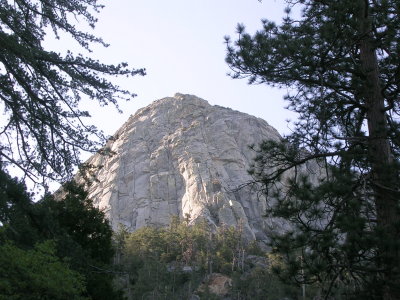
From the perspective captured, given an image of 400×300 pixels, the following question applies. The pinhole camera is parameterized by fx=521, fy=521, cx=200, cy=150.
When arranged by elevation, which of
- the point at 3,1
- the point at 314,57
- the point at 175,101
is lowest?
the point at 314,57

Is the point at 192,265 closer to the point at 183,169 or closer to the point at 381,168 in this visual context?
the point at 183,169

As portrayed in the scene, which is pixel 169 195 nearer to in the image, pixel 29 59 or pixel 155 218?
pixel 155 218

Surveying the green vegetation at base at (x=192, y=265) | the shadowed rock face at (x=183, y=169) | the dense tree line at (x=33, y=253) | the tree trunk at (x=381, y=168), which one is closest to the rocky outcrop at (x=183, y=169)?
the shadowed rock face at (x=183, y=169)

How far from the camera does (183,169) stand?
84438 millimetres

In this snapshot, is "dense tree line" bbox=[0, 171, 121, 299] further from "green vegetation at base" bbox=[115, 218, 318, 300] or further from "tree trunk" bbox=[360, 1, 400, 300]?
"green vegetation at base" bbox=[115, 218, 318, 300]

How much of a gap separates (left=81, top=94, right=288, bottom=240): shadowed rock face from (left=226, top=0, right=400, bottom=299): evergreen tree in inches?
2248

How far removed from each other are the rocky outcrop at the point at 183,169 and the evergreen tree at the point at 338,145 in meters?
57.2

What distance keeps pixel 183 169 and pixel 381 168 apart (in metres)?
78.4

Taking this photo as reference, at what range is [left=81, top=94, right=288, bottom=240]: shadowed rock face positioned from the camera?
73.5 m

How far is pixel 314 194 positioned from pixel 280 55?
2.29 metres

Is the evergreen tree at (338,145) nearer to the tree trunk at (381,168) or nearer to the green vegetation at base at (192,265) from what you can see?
the tree trunk at (381,168)

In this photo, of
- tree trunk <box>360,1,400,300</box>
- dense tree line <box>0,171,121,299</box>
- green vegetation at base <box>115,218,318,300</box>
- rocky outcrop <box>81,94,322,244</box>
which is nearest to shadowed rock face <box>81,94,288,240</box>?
rocky outcrop <box>81,94,322,244</box>

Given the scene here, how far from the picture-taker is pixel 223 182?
3103 inches

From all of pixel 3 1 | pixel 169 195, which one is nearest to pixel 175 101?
pixel 169 195
